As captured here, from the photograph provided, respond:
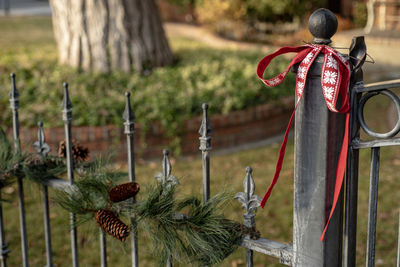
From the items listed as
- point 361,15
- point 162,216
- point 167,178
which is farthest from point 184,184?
point 361,15

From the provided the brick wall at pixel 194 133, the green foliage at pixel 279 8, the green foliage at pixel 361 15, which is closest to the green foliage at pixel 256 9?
the green foliage at pixel 279 8

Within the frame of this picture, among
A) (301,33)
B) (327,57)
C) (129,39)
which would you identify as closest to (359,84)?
(327,57)

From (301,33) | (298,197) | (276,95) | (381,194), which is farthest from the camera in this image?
(301,33)

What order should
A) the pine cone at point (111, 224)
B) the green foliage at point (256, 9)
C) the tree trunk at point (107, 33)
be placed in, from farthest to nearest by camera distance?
the green foliage at point (256, 9) < the tree trunk at point (107, 33) < the pine cone at point (111, 224)

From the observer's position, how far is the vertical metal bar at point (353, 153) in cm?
161

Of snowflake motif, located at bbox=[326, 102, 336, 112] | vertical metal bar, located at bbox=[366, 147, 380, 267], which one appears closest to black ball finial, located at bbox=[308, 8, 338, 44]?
snowflake motif, located at bbox=[326, 102, 336, 112]

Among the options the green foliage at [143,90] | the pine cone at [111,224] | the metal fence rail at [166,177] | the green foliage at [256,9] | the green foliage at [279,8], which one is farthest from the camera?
the green foliage at [256,9]

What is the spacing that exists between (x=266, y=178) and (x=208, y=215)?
2.82m

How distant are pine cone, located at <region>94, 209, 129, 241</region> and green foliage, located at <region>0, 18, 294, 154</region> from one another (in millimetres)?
3016

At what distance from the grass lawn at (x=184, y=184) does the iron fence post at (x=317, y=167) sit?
0.36 meters

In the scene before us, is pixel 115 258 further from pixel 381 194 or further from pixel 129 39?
pixel 129 39

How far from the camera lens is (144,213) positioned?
2029 mm

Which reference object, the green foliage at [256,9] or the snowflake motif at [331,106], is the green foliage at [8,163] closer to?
the snowflake motif at [331,106]

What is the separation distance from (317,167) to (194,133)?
3.65m
